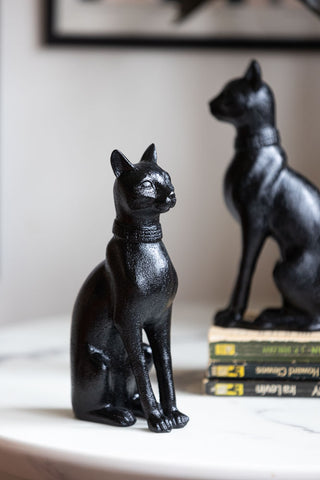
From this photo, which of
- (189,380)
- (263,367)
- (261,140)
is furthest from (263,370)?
(261,140)

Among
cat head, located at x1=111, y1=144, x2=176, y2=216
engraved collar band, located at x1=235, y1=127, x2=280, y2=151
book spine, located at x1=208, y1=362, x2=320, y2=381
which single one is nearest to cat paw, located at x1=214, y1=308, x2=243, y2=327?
book spine, located at x1=208, y1=362, x2=320, y2=381

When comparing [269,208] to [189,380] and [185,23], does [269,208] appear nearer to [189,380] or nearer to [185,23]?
[189,380]

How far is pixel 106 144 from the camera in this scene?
1.68m

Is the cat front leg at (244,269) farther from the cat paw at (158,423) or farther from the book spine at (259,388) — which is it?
the cat paw at (158,423)

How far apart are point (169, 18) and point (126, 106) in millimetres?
214

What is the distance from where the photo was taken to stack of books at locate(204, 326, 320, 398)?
99 cm

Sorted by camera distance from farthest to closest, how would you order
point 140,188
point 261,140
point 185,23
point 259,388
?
point 185,23
point 261,140
point 259,388
point 140,188

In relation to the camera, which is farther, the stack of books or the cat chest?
the stack of books

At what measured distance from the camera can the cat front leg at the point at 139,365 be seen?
79cm

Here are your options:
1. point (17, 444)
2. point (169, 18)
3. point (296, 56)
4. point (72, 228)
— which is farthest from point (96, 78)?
point (17, 444)

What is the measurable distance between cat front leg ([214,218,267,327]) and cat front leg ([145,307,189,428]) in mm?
276

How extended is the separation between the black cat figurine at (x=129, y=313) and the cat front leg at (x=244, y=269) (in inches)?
10.4

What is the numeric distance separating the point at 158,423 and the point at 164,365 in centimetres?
6

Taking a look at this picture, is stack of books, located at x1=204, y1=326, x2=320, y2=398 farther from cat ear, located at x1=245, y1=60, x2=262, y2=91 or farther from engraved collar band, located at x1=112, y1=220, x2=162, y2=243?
cat ear, located at x1=245, y1=60, x2=262, y2=91
